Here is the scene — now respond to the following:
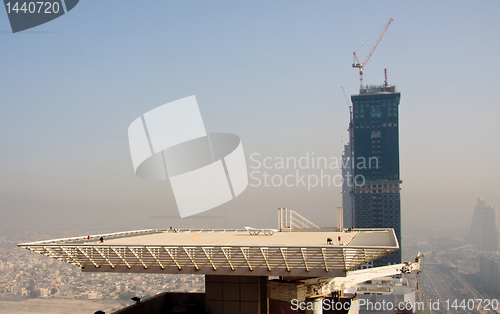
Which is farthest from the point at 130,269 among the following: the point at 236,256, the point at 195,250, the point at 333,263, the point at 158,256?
the point at 333,263

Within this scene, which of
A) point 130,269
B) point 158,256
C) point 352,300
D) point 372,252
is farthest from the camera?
point 352,300

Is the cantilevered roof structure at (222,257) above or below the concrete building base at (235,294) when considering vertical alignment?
above

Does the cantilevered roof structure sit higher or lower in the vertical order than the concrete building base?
higher

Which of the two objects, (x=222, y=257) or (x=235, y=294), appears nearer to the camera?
(x=222, y=257)

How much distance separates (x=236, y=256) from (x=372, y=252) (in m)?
10.7

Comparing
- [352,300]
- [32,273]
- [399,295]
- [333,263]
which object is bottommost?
[399,295]

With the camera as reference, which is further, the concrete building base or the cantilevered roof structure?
the concrete building base

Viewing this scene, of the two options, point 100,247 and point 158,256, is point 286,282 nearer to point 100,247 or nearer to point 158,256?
point 158,256

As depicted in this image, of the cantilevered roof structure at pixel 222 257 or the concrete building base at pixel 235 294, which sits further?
the concrete building base at pixel 235 294

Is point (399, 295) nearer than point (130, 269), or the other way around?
point (130, 269)

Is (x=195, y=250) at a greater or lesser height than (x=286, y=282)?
greater

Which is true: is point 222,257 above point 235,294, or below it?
above

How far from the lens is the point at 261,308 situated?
45219 millimetres

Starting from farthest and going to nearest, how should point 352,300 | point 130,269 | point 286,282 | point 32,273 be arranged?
1. point 32,273
2. point 352,300
3. point 286,282
4. point 130,269
